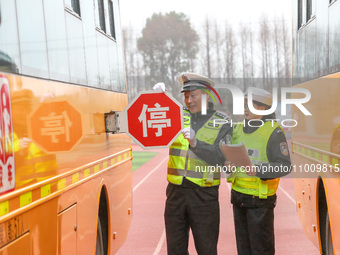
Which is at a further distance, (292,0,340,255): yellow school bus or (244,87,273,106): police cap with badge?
(244,87,273,106): police cap with badge

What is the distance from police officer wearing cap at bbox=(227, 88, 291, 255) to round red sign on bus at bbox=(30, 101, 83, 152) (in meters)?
1.62

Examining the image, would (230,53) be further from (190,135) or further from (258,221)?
(190,135)

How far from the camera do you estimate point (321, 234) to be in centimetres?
602

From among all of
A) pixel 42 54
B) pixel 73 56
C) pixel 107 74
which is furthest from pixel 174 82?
pixel 42 54

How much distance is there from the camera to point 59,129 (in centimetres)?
403

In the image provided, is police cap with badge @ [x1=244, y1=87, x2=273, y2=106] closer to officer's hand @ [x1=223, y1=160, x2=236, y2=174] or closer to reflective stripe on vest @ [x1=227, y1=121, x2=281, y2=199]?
reflective stripe on vest @ [x1=227, y1=121, x2=281, y2=199]

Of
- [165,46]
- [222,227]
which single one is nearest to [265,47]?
[165,46]

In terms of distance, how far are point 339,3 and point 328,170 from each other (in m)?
1.45

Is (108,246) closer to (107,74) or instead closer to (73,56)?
(107,74)

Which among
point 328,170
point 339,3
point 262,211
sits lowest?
point 262,211

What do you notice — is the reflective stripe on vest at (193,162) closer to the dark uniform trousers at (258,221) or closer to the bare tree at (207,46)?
the dark uniform trousers at (258,221)

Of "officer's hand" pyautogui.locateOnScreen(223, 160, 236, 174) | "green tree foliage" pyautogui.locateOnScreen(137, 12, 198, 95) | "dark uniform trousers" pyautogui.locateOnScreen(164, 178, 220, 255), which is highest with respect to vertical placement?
"green tree foliage" pyautogui.locateOnScreen(137, 12, 198, 95)

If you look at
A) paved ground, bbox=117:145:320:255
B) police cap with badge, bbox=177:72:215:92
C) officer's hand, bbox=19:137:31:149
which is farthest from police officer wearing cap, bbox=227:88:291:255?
officer's hand, bbox=19:137:31:149

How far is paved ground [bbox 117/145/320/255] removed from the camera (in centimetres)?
789
